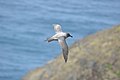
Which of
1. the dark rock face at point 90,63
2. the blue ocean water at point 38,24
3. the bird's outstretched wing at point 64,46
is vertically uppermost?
the blue ocean water at point 38,24

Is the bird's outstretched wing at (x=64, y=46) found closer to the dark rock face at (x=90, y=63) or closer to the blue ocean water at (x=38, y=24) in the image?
the dark rock face at (x=90, y=63)

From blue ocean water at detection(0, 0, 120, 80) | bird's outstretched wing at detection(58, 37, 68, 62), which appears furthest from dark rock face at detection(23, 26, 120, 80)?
blue ocean water at detection(0, 0, 120, 80)

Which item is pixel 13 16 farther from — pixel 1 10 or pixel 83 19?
pixel 83 19

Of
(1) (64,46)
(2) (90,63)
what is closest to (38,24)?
(2) (90,63)

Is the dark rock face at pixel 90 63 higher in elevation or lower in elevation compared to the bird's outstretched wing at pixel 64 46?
higher

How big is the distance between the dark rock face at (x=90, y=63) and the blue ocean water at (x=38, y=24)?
1724cm

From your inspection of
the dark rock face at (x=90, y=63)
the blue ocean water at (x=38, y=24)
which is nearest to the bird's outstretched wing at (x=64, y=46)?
the dark rock face at (x=90, y=63)

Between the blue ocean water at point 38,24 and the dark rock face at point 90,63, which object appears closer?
the dark rock face at point 90,63

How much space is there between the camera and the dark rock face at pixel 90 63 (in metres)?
18.7

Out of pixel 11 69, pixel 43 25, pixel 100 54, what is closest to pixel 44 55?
pixel 11 69

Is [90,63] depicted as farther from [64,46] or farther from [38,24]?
[38,24]

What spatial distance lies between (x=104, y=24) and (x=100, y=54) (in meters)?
34.1

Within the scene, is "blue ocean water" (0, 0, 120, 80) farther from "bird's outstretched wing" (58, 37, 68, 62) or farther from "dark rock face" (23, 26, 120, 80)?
"bird's outstretched wing" (58, 37, 68, 62)

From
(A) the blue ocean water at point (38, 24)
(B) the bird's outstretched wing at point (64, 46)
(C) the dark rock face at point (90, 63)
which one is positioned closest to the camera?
(B) the bird's outstretched wing at point (64, 46)
